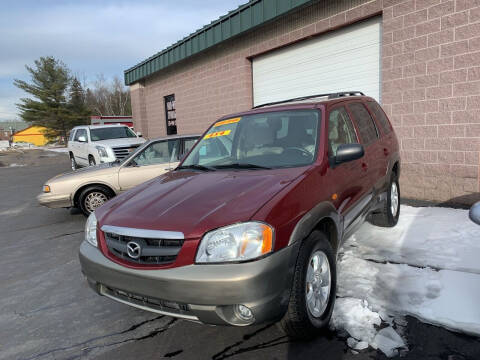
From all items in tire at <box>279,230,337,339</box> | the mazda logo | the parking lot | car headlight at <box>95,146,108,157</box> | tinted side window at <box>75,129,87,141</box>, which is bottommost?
the parking lot

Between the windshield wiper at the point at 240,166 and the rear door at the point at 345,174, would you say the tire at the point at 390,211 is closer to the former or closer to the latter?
the rear door at the point at 345,174

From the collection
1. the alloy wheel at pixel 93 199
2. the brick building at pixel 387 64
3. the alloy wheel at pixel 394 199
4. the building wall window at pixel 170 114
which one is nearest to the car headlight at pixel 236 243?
the alloy wheel at pixel 394 199

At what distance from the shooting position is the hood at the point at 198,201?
7.66ft

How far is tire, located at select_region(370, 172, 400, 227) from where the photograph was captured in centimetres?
475

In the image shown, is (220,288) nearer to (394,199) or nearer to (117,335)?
(117,335)

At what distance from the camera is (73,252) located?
4.99 meters

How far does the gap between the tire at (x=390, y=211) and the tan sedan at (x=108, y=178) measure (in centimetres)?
364

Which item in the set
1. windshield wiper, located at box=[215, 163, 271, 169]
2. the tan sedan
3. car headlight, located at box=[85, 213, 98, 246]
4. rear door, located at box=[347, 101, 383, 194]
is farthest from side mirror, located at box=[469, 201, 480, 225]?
the tan sedan

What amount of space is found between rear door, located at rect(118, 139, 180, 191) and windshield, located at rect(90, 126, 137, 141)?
18.6 ft

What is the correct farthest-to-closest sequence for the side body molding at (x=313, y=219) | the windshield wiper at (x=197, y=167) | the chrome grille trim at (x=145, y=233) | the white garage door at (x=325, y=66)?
the white garage door at (x=325, y=66) < the windshield wiper at (x=197, y=167) < the side body molding at (x=313, y=219) < the chrome grille trim at (x=145, y=233)

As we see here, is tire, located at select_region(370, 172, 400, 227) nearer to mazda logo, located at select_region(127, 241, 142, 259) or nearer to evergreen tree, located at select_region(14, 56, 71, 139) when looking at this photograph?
mazda logo, located at select_region(127, 241, 142, 259)

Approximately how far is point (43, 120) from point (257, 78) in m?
45.8

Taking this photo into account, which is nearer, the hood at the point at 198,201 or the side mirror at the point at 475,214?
the side mirror at the point at 475,214

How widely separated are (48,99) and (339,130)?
5258 centimetres
